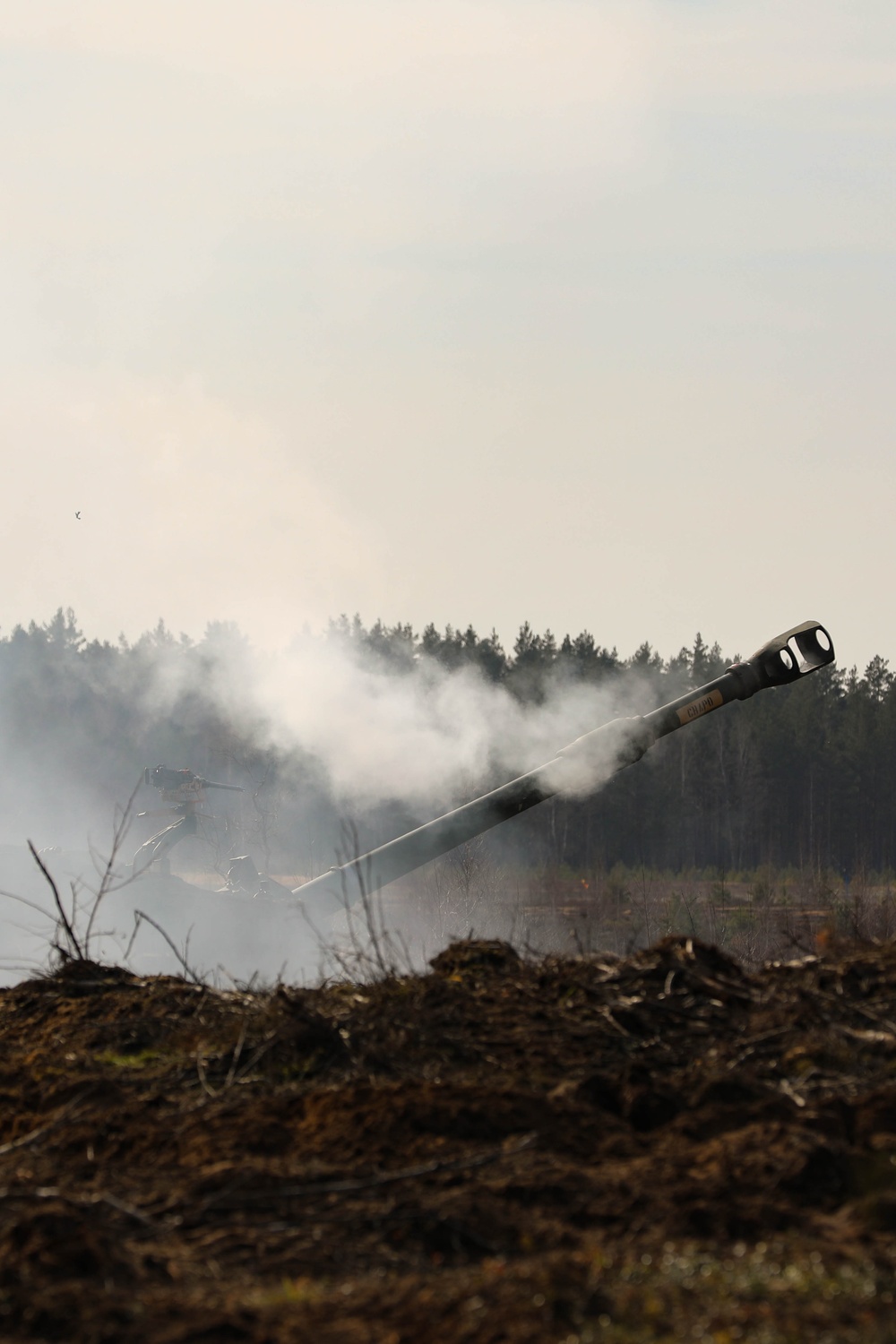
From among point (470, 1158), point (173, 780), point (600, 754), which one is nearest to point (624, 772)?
point (173, 780)

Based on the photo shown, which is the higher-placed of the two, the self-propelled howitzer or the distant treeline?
the distant treeline

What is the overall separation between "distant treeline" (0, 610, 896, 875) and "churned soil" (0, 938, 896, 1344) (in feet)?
158

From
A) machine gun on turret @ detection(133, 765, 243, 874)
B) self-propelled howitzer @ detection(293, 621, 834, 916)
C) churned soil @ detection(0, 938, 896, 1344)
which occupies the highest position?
machine gun on turret @ detection(133, 765, 243, 874)

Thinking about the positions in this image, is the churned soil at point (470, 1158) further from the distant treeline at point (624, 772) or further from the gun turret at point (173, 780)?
the distant treeline at point (624, 772)

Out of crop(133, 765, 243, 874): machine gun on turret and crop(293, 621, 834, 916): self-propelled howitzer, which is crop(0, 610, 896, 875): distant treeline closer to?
crop(133, 765, 243, 874): machine gun on turret

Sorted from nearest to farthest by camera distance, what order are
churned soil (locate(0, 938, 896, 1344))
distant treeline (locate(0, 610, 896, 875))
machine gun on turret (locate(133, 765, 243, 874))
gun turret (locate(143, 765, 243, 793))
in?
churned soil (locate(0, 938, 896, 1344)), machine gun on turret (locate(133, 765, 243, 874)), gun turret (locate(143, 765, 243, 793)), distant treeline (locate(0, 610, 896, 875))

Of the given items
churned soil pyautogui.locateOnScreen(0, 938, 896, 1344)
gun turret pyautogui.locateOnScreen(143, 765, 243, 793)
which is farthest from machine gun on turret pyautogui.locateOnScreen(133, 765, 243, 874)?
churned soil pyautogui.locateOnScreen(0, 938, 896, 1344)

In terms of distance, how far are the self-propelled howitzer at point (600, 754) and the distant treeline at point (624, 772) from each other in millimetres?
42361

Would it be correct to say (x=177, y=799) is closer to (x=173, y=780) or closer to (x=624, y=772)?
(x=173, y=780)

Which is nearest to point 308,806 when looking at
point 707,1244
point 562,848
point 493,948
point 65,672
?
point 562,848

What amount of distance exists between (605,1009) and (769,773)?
60.7 meters

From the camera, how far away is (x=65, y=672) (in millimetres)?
67625

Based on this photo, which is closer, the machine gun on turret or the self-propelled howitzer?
the self-propelled howitzer

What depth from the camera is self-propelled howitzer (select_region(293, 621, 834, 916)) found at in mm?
10766
